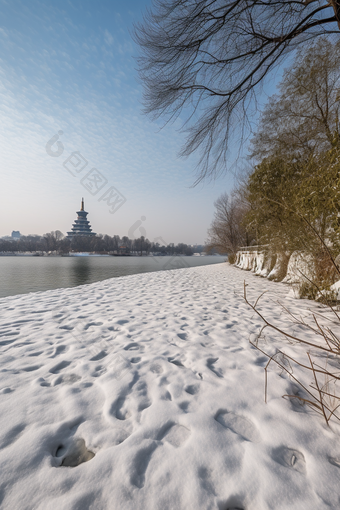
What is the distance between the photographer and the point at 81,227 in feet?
307

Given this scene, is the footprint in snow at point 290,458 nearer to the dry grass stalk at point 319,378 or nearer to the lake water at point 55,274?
the dry grass stalk at point 319,378

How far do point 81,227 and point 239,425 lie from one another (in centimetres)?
10061

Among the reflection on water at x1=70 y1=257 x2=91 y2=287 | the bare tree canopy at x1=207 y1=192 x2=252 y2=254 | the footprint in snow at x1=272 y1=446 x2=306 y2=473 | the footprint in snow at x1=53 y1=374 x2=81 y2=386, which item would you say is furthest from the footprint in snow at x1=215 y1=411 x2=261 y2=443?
the bare tree canopy at x1=207 y1=192 x2=252 y2=254

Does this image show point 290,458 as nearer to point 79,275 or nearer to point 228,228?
point 79,275

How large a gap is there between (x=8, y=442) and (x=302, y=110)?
8.93 meters

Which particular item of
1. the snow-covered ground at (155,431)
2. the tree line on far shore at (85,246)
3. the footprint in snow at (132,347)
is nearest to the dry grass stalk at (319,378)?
the snow-covered ground at (155,431)

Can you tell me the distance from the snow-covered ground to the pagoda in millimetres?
97521

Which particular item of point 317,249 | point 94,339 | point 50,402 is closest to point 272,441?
point 50,402

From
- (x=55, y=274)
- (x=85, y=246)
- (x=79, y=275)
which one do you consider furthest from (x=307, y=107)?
(x=85, y=246)

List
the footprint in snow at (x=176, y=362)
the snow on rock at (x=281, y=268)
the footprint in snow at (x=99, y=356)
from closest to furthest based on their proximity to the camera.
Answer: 1. the footprint in snow at (x=176, y=362)
2. the footprint in snow at (x=99, y=356)
3. the snow on rock at (x=281, y=268)

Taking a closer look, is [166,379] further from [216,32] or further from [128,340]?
[216,32]

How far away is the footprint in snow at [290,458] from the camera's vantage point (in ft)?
3.60

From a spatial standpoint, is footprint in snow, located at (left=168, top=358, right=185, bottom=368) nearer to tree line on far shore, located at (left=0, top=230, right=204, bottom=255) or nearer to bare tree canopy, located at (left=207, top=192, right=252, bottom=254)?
bare tree canopy, located at (left=207, top=192, right=252, bottom=254)

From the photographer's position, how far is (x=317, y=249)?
4.48 meters
